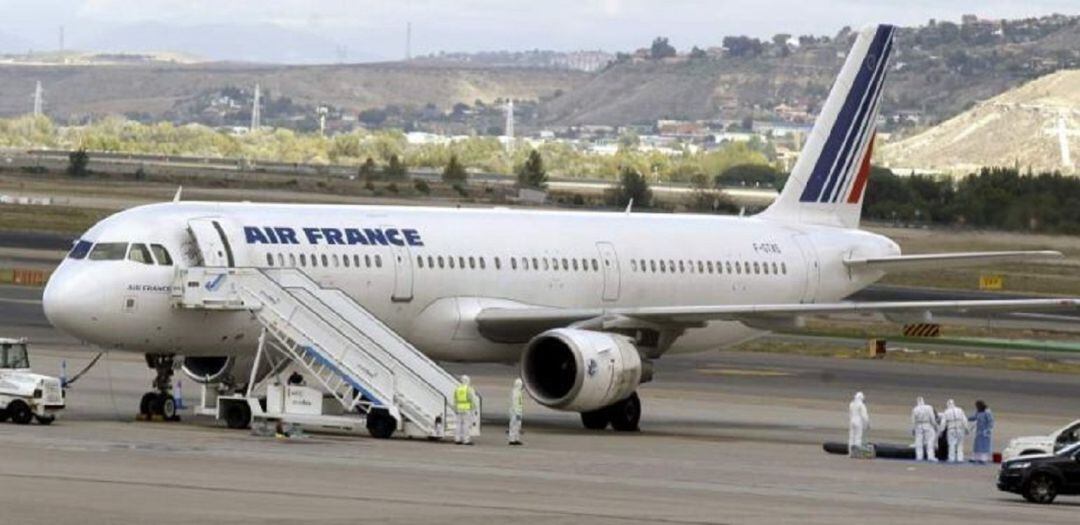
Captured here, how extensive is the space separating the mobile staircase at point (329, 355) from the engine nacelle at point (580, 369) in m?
3.10

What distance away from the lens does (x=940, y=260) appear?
181ft

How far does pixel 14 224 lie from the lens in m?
118

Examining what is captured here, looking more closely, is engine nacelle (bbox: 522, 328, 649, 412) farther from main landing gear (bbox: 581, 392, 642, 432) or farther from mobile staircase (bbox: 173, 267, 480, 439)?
mobile staircase (bbox: 173, 267, 480, 439)

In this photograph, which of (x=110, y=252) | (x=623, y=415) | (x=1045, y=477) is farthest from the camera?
(x=623, y=415)

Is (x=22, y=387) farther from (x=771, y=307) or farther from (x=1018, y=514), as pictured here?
(x=1018, y=514)

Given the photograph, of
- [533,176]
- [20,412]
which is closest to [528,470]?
[20,412]

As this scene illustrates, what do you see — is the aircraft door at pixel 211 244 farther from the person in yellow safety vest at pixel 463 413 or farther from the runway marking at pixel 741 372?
the runway marking at pixel 741 372

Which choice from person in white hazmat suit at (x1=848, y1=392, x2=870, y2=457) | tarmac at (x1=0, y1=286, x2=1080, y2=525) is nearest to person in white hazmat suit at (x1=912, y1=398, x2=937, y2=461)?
tarmac at (x1=0, y1=286, x2=1080, y2=525)

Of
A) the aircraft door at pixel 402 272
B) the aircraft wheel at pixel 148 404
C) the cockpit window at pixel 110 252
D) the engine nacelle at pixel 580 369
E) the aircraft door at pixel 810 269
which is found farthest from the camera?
the aircraft door at pixel 810 269

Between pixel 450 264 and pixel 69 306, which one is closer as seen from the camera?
pixel 69 306

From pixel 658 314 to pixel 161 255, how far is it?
34.3ft

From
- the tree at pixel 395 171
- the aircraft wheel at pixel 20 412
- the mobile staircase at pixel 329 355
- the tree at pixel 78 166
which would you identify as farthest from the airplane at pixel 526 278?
the tree at pixel 395 171

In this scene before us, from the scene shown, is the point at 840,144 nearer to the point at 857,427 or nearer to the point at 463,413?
A: the point at 857,427

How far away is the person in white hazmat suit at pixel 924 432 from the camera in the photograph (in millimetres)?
46469
